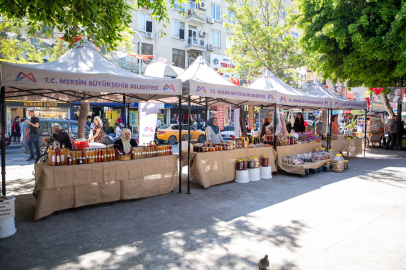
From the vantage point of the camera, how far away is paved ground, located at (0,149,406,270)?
3414 mm

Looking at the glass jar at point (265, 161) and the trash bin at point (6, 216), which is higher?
the glass jar at point (265, 161)

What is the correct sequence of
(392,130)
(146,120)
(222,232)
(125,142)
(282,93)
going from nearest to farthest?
1. (222,232)
2. (125,142)
3. (282,93)
4. (146,120)
5. (392,130)

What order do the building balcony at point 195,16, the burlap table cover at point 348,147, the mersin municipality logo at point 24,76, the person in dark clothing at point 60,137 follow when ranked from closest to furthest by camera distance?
1. the mersin municipality logo at point 24,76
2. the person in dark clothing at point 60,137
3. the burlap table cover at point 348,147
4. the building balcony at point 195,16

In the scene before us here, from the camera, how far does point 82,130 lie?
955 cm

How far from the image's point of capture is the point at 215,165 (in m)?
7.15

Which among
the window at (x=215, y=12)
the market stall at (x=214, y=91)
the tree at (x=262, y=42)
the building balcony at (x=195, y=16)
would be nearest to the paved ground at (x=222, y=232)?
the market stall at (x=214, y=91)

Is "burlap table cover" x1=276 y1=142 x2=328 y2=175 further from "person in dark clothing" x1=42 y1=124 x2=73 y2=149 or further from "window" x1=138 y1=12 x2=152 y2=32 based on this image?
"window" x1=138 y1=12 x2=152 y2=32

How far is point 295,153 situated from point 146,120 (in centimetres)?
573

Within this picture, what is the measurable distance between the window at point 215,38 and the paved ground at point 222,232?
1181 inches

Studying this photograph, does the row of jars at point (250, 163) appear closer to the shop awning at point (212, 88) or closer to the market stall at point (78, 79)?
the shop awning at point (212, 88)

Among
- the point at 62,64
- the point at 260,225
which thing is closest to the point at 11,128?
the point at 62,64

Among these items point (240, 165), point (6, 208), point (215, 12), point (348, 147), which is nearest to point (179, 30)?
point (215, 12)

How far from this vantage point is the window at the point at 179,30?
3048 centimetres

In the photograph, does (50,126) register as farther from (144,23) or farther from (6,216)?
(144,23)
